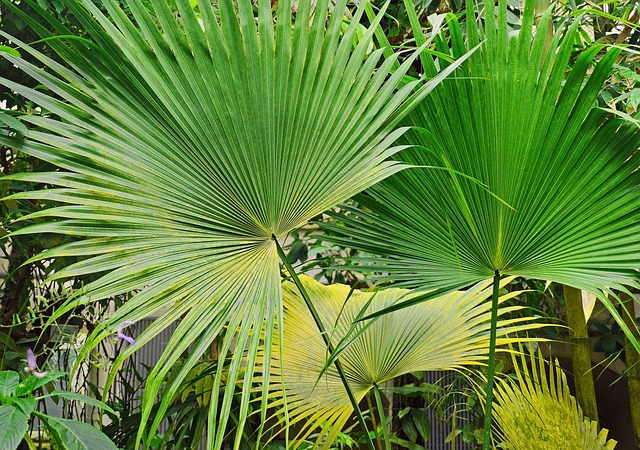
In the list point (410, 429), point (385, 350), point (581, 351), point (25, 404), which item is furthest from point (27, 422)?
point (410, 429)

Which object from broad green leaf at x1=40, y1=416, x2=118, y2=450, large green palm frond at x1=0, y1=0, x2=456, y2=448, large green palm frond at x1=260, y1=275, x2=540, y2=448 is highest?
large green palm frond at x1=0, y1=0, x2=456, y2=448

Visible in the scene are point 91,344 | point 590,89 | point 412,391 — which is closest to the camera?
point 91,344

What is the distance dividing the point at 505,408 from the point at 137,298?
3.31ft

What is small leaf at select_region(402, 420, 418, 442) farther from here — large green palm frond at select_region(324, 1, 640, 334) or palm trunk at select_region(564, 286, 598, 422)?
large green palm frond at select_region(324, 1, 640, 334)

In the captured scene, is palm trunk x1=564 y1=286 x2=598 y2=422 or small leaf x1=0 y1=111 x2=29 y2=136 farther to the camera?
palm trunk x1=564 y1=286 x2=598 y2=422

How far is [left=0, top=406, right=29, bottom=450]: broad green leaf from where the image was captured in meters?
0.83

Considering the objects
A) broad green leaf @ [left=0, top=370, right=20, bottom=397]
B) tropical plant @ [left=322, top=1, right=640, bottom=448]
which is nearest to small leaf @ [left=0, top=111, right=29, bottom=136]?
broad green leaf @ [left=0, top=370, right=20, bottom=397]

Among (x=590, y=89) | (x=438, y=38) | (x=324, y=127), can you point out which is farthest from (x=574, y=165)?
(x=324, y=127)

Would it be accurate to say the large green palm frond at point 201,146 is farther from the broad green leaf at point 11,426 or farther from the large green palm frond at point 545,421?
the large green palm frond at point 545,421

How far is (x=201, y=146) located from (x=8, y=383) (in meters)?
0.43

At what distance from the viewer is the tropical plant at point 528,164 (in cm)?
110

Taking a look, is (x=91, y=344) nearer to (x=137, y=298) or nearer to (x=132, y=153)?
(x=137, y=298)

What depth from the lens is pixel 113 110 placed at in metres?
1.06

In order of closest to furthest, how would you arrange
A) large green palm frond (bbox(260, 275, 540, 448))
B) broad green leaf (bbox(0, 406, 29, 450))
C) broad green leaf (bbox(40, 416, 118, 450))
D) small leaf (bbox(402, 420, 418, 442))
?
broad green leaf (bbox(0, 406, 29, 450)) < broad green leaf (bbox(40, 416, 118, 450)) < large green palm frond (bbox(260, 275, 540, 448)) < small leaf (bbox(402, 420, 418, 442))
